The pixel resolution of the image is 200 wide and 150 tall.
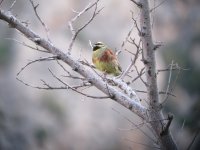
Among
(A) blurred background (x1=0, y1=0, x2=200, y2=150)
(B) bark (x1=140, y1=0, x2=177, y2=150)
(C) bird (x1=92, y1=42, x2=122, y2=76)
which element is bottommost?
(B) bark (x1=140, y1=0, x2=177, y2=150)

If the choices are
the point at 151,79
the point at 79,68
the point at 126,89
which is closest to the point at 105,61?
the point at 126,89

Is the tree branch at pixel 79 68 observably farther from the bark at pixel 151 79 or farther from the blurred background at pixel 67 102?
the blurred background at pixel 67 102

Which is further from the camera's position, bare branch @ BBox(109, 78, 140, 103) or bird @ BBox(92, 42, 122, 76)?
bird @ BBox(92, 42, 122, 76)

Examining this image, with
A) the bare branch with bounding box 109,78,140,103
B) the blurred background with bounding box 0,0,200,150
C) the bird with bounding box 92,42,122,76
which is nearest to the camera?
the bare branch with bounding box 109,78,140,103

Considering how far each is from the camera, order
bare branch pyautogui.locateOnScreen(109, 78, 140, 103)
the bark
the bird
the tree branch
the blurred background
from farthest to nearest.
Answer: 1. the blurred background
2. the bird
3. bare branch pyautogui.locateOnScreen(109, 78, 140, 103)
4. the tree branch
5. the bark

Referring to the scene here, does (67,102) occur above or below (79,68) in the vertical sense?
above

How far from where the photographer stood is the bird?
623 cm

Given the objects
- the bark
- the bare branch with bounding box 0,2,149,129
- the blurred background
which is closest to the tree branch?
the bare branch with bounding box 0,2,149,129

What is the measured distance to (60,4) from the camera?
996 inches

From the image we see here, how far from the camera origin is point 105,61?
246 inches

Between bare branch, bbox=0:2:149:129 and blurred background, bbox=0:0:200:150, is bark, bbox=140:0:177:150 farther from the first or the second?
blurred background, bbox=0:0:200:150

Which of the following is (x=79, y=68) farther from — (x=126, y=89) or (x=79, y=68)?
(x=126, y=89)

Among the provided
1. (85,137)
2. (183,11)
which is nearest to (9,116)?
(85,137)

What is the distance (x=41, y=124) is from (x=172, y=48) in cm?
669
